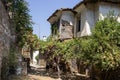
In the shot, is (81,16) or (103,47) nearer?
(103,47)

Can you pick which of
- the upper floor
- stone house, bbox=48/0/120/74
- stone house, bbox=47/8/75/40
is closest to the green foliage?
stone house, bbox=48/0/120/74

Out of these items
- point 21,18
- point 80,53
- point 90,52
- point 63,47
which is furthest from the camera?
point 21,18

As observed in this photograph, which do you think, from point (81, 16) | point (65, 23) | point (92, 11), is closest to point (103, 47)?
point (92, 11)

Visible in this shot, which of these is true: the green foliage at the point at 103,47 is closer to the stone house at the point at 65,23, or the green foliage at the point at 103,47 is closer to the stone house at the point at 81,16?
the stone house at the point at 81,16

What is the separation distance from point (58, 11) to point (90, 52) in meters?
12.7

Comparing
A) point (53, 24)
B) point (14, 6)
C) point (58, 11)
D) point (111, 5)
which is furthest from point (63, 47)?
point (53, 24)

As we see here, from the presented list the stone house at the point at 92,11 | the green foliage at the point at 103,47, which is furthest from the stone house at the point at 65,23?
the green foliage at the point at 103,47

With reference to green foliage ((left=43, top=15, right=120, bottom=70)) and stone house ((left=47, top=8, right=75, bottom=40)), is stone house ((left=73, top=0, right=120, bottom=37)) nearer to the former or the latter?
stone house ((left=47, top=8, right=75, bottom=40))

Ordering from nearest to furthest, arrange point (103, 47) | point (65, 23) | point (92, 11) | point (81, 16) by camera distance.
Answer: point (103, 47)
point (92, 11)
point (81, 16)
point (65, 23)

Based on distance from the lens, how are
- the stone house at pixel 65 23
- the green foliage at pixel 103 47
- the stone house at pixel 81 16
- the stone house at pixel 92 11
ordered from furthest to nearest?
the stone house at pixel 65 23, the stone house at pixel 81 16, the stone house at pixel 92 11, the green foliage at pixel 103 47

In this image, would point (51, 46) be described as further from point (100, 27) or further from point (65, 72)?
point (100, 27)

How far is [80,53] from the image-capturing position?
57.2ft

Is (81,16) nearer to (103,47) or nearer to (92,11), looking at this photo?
(92,11)

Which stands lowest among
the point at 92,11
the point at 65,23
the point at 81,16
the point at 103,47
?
the point at 103,47
